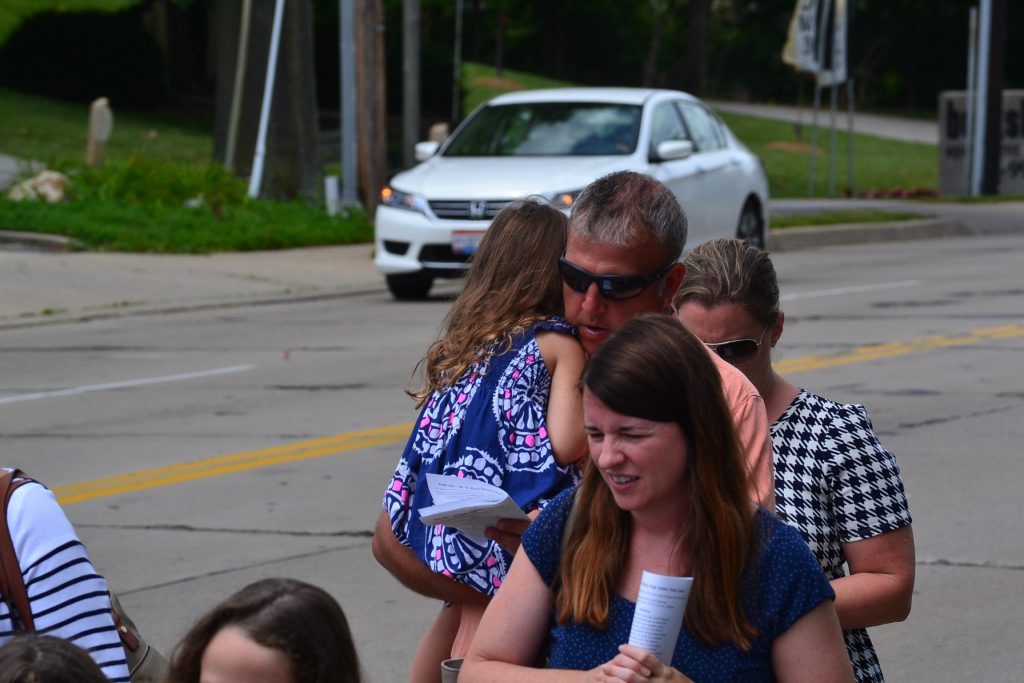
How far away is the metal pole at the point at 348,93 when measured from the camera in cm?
2055

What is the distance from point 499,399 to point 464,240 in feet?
38.2

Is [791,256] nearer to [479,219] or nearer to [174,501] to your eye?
[479,219]

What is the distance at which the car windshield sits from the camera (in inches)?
626

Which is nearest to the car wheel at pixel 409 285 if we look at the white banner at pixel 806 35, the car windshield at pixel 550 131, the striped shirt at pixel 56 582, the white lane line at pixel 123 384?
the car windshield at pixel 550 131

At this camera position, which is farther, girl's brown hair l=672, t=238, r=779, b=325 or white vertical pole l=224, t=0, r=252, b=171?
white vertical pole l=224, t=0, r=252, b=171

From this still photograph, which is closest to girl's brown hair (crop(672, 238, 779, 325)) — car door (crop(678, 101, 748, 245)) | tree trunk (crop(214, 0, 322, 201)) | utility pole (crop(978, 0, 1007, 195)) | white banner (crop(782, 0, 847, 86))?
car door (crop(678, 101, 748, 245))

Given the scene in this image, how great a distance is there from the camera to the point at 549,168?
1522 cm

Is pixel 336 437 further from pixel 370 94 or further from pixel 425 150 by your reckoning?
pixel 370 94

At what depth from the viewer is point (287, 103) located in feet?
74.6

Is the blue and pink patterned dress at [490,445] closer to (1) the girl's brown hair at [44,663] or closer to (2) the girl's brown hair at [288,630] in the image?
(2) the girl's brown hair at [288,630]

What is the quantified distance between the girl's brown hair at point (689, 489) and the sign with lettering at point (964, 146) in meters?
29.7

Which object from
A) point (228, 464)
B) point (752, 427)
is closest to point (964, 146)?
point (228, 464)

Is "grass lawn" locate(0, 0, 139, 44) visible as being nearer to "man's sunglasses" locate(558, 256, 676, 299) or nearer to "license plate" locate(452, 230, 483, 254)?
"license plate" locate(452, 230, 483, 254)

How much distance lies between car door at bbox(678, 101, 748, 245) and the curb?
10.2 feet
